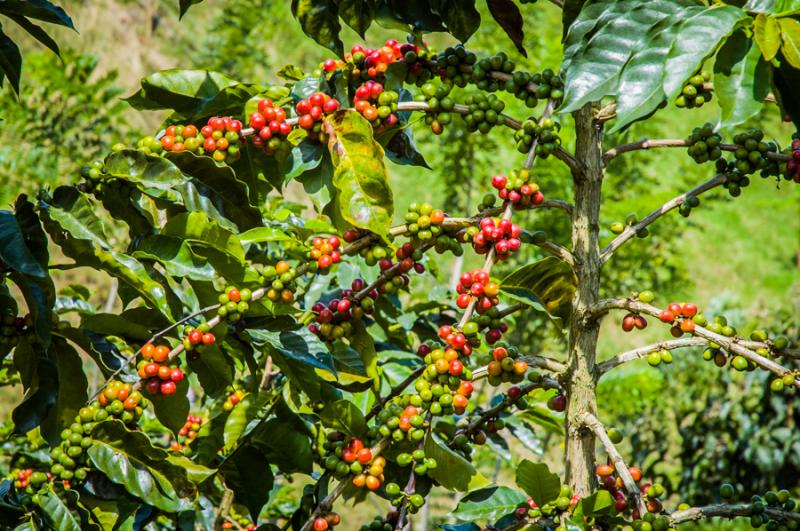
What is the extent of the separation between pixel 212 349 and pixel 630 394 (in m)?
3.55

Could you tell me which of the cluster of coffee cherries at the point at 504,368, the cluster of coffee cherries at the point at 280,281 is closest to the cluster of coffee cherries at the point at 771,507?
the cluster of coffee cherries at the point at 504,368

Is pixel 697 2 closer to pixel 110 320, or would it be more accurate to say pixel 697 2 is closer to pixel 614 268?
pixel 110 320

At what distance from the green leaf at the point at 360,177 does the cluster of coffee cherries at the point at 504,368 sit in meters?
0.23

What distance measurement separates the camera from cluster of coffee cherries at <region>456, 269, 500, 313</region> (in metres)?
1.03

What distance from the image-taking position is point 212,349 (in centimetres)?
114

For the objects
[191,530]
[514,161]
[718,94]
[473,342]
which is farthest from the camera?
[514,161]

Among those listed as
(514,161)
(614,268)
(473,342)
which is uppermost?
(514,161)

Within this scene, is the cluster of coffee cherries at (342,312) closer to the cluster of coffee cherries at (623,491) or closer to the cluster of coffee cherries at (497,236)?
the cluster of coffee cherries at (497,236)

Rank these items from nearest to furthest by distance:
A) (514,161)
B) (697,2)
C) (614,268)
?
(697,2) → (614,268) → (514,161)

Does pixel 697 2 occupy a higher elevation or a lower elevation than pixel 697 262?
lower

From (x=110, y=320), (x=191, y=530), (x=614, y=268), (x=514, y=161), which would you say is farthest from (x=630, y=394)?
(x=110, y=320)

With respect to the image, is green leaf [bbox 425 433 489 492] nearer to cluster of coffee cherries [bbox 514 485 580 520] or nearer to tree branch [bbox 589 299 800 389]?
cluster of coffee cherries [bbox 514 485 580 520]

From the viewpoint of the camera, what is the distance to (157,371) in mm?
1025

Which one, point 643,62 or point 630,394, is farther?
point 630,394
